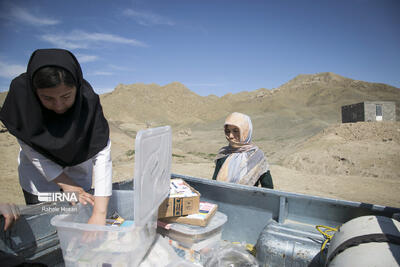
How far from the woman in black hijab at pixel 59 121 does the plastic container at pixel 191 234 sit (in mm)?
614

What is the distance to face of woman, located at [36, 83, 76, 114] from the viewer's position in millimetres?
1337

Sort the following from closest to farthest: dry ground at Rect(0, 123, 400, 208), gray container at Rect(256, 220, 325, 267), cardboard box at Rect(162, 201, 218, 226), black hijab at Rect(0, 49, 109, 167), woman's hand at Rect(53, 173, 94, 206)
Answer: black hijab at Rect(0, 49, 109, 167) → woman's hand at Rect(53, 173, 94, 206) → gray container at Rect(256, 220, 325, 267) → cardboard box at Rect(162, 201, 218, 226) → dry ground at Rect(0, 123, 400, 208)

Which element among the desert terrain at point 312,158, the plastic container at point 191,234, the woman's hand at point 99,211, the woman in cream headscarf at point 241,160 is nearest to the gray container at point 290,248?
the plastic container at point 191,234

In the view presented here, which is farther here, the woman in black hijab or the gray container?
the gray container

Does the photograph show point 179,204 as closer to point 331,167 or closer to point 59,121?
point 59,121

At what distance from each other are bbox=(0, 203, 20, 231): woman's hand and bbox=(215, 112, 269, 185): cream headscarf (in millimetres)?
1979

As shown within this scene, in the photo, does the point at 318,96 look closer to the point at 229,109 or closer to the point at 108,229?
the point at 229,109

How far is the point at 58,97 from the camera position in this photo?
4.49ft

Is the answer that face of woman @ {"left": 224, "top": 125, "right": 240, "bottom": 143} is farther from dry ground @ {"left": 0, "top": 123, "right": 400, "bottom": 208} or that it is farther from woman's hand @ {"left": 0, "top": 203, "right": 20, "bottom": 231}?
dry ground @ {"left": 0, "top": 123, "right": 400, "bottom": 208}

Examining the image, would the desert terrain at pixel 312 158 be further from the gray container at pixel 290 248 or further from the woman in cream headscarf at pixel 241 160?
the gray container at pixel 290 248

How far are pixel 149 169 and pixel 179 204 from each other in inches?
29.5

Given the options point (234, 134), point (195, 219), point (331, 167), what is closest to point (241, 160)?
point (234, 134)

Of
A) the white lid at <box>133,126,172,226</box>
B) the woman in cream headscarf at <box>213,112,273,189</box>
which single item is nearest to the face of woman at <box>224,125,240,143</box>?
the woman in cream headscarf at <box>213,112,273,189</box>

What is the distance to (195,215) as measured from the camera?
2.05 metres
